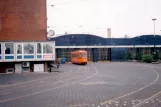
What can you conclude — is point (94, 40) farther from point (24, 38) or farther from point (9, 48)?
point (9, 48)

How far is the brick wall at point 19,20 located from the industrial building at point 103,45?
101 feet

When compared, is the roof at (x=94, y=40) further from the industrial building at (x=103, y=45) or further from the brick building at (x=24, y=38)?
the brick building at (x=24, y=38)

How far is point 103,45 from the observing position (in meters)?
63.7

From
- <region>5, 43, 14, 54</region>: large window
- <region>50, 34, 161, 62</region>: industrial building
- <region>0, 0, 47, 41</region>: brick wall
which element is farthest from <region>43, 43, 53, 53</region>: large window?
<region>50, 34, 161, 62</region>: industrial building

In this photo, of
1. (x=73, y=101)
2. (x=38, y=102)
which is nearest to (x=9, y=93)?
(x=38, y=102)

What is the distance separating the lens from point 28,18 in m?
29.9

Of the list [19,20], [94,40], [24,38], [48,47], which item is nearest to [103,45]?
[94,40]

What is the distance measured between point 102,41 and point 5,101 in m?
53.4

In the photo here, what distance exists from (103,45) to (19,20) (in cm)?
3704

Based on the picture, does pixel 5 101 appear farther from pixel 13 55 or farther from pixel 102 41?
pixel 102 41

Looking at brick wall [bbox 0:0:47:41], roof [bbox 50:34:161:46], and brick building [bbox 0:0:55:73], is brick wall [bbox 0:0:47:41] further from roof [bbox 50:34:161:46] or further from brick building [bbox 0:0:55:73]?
roof [bbox 50:34:161:46]

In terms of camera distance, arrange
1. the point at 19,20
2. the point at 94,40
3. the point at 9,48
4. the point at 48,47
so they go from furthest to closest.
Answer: the point at 94,40 < the point at 19,20 < the point at 48,47 < the point at 9,48

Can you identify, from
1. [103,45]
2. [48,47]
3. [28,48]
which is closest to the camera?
[28,48]

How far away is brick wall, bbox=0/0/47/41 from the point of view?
29.6 m
